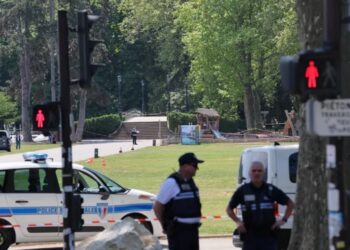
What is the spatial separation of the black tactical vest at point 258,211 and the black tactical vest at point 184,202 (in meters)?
0.61

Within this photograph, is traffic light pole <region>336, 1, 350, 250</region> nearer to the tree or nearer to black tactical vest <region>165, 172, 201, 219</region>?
black tactical vest <region>165, 172, 201, 219</region>

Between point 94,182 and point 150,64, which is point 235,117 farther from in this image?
point 94,182

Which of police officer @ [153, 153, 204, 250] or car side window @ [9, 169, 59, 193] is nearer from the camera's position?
police officer @ [153, 153, 204, 250]

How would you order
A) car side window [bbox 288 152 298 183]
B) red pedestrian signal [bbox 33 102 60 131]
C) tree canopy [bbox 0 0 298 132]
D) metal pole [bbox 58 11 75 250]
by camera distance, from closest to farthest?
1. metal pole [bbox 58 11 75 250]
2. red pedestrian signal [bbox 33 102 60 131]
3. car side window [bbox 288 152 298 183]
4. tree canopy [bbox 0 0 298 132]

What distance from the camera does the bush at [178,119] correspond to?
96.1 meters

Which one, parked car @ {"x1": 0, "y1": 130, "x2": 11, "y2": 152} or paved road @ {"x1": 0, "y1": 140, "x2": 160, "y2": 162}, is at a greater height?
parked car @ {"x1": 0, "y1": 130, "x2": 11, "y2": 152}

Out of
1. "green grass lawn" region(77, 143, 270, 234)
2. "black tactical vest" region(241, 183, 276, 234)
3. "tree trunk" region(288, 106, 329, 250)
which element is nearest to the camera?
"black tactical vest" region(241, 183, 276, 234)

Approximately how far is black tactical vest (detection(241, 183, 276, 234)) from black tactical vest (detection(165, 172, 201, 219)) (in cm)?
61

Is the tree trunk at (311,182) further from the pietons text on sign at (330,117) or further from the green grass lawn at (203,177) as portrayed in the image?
the green grass lawn at (203,177)

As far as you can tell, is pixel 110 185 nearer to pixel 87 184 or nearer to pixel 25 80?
pixel 87 184

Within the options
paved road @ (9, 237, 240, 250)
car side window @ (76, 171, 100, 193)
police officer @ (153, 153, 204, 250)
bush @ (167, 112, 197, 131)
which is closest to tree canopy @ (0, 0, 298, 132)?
bush @ (167, 112, 197, 131)

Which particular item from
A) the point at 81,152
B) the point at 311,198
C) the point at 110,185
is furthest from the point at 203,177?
the point at 81,152

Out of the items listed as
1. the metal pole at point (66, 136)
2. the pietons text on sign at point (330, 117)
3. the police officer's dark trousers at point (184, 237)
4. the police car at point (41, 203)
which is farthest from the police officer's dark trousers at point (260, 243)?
the police car at point (41, 203)

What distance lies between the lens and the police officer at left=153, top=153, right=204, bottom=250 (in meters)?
9.54
